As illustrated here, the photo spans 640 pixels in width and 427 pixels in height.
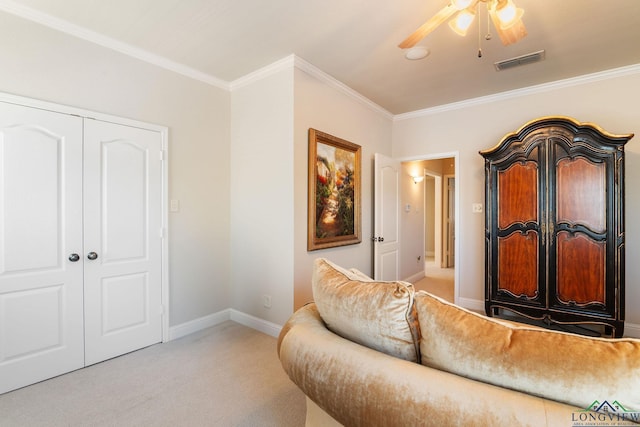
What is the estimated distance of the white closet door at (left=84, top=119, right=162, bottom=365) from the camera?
2541 millimetres

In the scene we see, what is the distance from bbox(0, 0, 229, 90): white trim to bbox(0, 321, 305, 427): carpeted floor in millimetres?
2696

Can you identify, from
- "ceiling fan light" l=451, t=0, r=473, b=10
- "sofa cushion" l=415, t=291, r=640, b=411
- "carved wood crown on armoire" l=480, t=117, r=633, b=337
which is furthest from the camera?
"carved wood crown on armoire" l=480, t=117, r=633, b=337

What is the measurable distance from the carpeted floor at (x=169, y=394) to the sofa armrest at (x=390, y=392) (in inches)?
35.7

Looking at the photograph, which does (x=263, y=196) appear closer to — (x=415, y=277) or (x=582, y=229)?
(x=582, y=229)

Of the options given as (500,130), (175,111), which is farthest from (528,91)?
(175,111)

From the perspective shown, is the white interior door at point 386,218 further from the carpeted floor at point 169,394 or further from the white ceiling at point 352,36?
the carpeted floor at point 169,394

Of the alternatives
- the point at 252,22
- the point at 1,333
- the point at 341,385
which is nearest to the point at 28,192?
the point at 1,333

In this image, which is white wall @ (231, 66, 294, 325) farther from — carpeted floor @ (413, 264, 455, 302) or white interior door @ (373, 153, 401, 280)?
carpeted floor @ (413, 264, 455, 302)

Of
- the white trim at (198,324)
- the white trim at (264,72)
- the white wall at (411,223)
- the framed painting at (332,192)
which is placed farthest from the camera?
the white wall at (411,223)

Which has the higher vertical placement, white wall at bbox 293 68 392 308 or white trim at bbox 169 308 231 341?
white wall at bbox 293 68 392 308

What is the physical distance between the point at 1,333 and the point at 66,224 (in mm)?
837

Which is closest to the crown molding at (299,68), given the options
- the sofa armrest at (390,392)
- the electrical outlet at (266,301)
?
the electrical outlet at (266,301)

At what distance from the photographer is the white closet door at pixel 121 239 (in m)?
2.54

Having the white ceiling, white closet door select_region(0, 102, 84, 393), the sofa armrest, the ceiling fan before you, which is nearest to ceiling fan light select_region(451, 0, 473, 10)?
the ceiling fan
